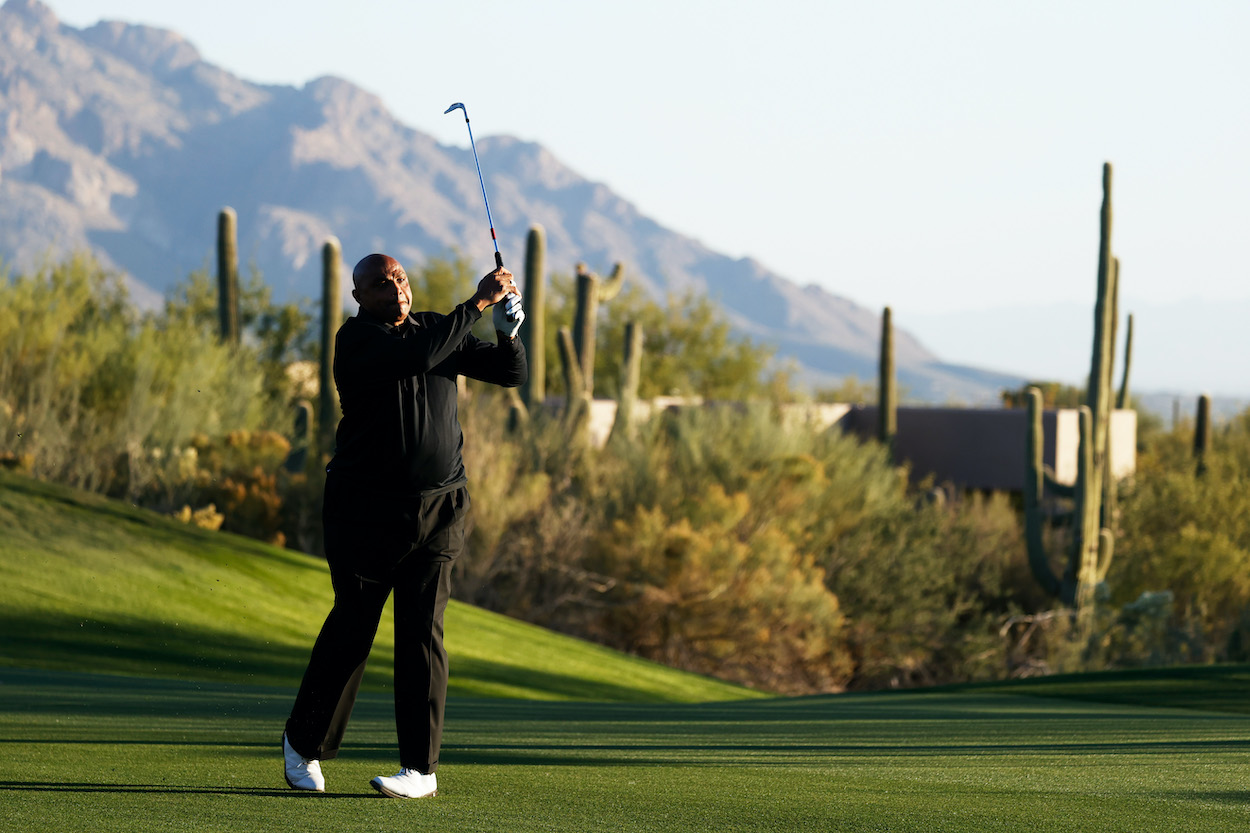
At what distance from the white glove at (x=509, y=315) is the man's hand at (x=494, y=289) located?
3 centimetres

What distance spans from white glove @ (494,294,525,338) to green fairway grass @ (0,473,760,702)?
275 inches

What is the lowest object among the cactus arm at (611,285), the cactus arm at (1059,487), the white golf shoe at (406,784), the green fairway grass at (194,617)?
the green fairway grass at (194,617)

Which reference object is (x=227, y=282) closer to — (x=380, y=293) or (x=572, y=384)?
(x=572, y=384)

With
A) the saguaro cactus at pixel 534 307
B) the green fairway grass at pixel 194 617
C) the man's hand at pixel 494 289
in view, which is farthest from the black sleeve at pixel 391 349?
the saguaro cactus at pixel 534 307

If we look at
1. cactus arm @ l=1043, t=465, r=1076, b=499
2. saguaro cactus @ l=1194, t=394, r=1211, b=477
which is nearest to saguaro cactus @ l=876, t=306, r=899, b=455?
cactus arm @ l=1043, t=465, r=1076, b=499

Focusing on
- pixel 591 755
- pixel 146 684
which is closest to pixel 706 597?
pixel 146 684

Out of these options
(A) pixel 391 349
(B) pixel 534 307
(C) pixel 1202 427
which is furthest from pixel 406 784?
(C) pixel 1202 427

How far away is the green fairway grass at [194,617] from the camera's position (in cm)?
1195

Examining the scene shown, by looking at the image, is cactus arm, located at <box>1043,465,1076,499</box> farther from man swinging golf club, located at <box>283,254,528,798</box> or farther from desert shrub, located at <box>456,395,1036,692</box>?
man swinging golf club, located at <box>283,254,528,798</box>

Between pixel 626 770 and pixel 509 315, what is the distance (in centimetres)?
197

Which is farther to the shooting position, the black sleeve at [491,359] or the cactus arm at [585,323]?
the cactus arm at [585,323]

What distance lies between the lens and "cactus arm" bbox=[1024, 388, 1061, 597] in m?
25.1

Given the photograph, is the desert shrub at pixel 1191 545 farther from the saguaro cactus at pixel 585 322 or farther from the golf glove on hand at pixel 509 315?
the golf glove on hand at pixel 509 315

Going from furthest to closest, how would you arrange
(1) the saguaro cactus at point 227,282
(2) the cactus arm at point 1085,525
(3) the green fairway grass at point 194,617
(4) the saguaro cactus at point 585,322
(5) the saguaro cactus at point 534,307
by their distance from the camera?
(4) the saguaro cactus at point 585,322
(2) the cactus arm at point 1085,525
(1) the saguaro cactus at point 227,282
(5) the saguaro cactus at point 534,307
(3) the green fairway grass at point 194,617
